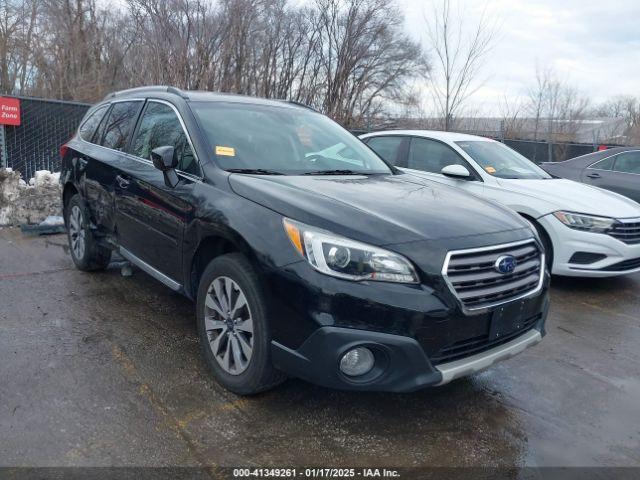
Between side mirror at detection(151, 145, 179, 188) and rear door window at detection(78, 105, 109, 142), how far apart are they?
2078 millimetres

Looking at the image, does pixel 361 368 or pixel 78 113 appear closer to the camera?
pixel 361 368

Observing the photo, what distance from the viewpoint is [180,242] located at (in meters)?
3.52

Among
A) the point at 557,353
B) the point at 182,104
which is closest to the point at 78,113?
the point at 182,104

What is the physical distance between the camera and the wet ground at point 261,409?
8.75ft

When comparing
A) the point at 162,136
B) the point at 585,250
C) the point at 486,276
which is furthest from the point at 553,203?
the point at 162,136

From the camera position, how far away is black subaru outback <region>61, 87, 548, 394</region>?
2588 mm

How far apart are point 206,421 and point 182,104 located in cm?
222

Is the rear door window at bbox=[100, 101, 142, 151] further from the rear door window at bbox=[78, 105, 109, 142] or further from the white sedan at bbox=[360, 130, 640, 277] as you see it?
the white sedan at bbox=[360, 130, 640, 277]

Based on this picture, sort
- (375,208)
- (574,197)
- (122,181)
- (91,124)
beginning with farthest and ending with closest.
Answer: (574,197), (91,124), (122,181), (375,208)

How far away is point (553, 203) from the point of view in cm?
559

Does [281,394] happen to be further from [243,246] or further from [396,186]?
[396,186]


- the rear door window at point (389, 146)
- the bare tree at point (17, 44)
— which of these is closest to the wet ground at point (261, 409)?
the rear door window at point (389, 146)

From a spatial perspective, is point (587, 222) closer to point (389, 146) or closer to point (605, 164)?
point (389, 146)

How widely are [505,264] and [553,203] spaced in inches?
122
